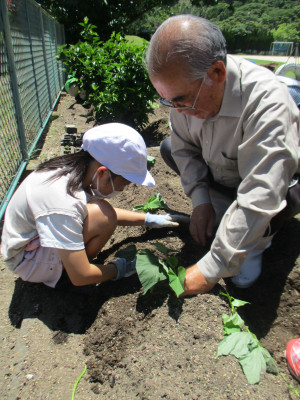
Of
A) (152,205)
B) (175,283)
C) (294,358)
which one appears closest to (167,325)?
(175,283)

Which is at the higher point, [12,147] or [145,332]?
[12,147]

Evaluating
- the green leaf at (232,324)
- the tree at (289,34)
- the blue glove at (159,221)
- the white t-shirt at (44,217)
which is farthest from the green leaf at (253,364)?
the tree at (289,34)

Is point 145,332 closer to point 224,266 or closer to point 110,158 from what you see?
point 224,266

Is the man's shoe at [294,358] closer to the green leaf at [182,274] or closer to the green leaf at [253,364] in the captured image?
the green leaf at [253,364]

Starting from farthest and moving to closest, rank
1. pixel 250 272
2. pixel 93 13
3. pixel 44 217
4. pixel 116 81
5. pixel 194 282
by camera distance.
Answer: pixel 93 13 < pixel 116 81 < pixel 250 272 < pixel 194 282 < pixel 44 217

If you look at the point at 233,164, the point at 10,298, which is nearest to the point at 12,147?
the point at 10,298

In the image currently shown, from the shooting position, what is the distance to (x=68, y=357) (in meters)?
1.63

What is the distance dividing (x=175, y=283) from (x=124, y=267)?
414 millimetres

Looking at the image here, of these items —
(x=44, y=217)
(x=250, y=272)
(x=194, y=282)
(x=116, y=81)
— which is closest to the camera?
(x=44, y=217)

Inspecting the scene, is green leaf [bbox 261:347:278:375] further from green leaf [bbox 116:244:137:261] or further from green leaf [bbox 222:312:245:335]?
green leaf [bbox 116:244:137:261]

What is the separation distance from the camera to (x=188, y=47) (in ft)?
4.63

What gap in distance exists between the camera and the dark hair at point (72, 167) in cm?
165

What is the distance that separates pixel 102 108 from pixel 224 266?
3.21m

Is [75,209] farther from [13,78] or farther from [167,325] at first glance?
[13,78]
